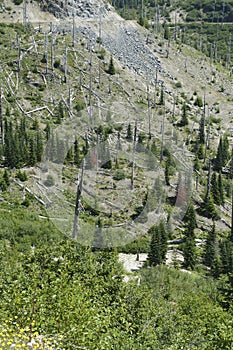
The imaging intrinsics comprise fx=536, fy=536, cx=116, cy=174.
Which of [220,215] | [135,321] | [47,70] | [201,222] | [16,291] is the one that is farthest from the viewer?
[47,70]

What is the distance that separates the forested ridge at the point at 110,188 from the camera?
20.2 metres

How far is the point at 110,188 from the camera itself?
3859cm

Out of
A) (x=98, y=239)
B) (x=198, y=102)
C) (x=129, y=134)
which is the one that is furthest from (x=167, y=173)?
(x=198, y=102)

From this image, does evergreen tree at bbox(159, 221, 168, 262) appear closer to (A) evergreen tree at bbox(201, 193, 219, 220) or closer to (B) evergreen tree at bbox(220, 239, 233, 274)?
(B) evergreen tree at bbox(220, 239, 233, 274)

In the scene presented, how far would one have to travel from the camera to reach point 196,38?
166000mm

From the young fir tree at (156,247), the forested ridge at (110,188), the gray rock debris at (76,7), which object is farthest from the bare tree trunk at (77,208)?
the gray rock debris at (76,7)

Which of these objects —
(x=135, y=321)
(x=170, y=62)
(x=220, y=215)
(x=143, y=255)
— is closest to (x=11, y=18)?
(x=170, y=62)

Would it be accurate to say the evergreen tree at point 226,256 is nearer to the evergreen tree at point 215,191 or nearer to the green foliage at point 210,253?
the green foliage at point 210,253

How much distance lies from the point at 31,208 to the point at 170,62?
214ft

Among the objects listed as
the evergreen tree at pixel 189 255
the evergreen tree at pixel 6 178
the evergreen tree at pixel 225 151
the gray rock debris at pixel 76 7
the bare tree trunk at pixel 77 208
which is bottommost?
the evergreen tree at pixel 189 255

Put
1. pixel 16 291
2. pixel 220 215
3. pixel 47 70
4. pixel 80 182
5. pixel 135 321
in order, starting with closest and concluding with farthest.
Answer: pixel 16 291
pixel 135 321
pixel 80 182
pixel 220 215
pixel 47 70

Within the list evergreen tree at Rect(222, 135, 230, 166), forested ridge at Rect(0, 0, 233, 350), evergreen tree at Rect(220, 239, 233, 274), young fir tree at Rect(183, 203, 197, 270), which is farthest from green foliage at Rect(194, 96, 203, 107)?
young fir tree at Rect(183, 203, 197, 270)

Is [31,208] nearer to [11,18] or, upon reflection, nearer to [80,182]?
[80,182]

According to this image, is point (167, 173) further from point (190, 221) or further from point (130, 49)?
point (130, 49)
